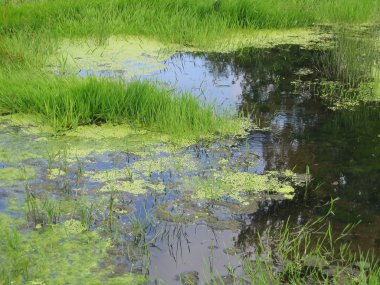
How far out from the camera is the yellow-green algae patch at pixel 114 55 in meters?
6.01

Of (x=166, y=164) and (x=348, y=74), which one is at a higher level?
(x=348, y=74)

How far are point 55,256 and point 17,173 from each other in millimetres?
1061

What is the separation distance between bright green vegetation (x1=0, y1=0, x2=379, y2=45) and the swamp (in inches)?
1.3

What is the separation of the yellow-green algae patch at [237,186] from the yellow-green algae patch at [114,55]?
2480 mm

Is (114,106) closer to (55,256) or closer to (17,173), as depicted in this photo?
(17,173)

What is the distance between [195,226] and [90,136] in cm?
156

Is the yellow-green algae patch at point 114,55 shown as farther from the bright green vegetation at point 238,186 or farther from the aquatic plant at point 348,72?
the bright green vegetation at point 238,186

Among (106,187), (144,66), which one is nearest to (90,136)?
(106,187)

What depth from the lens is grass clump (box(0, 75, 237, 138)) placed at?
4.40 m

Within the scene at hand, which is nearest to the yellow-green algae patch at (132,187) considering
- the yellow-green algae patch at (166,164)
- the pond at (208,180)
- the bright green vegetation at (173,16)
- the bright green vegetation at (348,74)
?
the pond at (208,180)

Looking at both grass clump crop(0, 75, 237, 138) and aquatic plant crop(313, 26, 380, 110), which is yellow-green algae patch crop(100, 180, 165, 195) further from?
aquatic plant crop(313, 26, 380, 110)

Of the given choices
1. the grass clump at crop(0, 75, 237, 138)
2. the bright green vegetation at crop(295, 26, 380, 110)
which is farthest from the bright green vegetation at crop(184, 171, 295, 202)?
the bright green vegetation at crop(295, 26, 380, 110)

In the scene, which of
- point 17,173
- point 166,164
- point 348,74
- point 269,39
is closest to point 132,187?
point 166,164

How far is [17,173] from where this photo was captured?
3.67m
